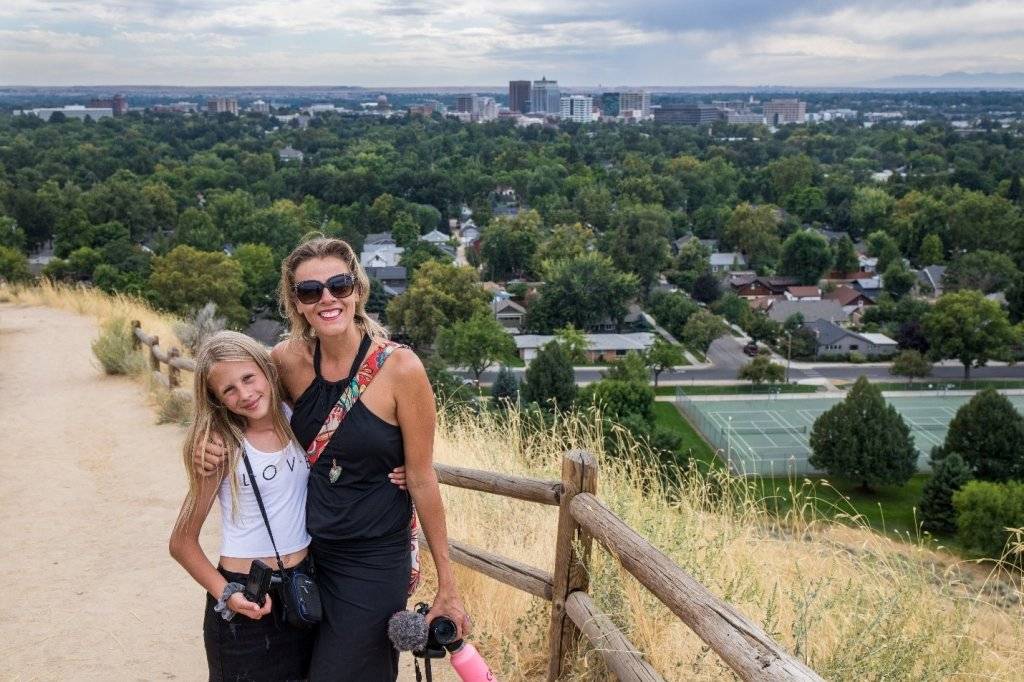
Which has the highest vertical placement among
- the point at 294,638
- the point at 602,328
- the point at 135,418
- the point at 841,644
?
the point at 294,638

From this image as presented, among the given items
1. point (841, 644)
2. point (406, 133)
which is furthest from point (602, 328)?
point (406, 133)

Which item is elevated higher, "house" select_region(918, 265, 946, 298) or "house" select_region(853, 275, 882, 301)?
"house" select_region(918, 265, 946, 298)

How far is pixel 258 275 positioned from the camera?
34969 mm

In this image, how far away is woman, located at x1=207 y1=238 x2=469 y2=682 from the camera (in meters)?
2.12

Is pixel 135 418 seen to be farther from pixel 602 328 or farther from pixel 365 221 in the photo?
pixel 365 221

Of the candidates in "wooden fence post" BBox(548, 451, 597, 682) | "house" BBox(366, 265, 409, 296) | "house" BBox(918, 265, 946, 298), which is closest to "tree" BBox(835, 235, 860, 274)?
"house" BBox(918, 265, 946, 298)

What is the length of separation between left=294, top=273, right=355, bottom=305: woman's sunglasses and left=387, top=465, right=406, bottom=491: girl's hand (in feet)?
1.39

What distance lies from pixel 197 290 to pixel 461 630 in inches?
1103

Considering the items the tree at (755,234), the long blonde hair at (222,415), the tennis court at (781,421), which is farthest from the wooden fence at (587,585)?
the tree at (755,234)

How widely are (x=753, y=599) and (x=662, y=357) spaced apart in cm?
2685

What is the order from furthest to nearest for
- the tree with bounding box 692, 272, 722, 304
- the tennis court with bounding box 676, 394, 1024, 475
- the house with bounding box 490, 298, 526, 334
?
the tree with bounding box 692, 272, 722, 304 < the house with bounding box 490, 298, 526, 334 < the tennis court with bounding box 676, 394, 1024, 475

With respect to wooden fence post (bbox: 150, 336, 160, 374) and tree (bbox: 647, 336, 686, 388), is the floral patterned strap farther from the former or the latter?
tree (bbox: 647, 336, 686, 388)

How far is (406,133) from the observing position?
10306cm

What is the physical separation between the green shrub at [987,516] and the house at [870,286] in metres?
27.1
